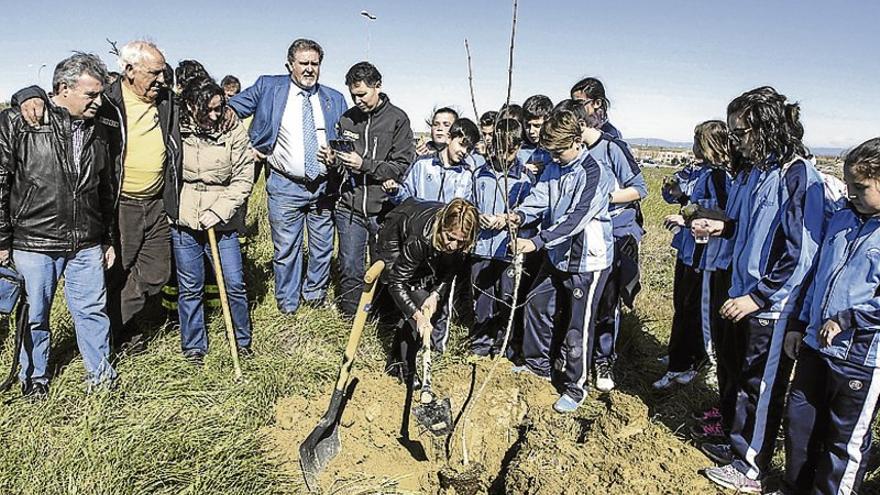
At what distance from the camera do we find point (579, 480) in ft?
10.1

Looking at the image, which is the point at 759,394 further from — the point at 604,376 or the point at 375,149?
the point at 375,149

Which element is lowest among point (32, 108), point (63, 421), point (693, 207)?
point (63, 421)

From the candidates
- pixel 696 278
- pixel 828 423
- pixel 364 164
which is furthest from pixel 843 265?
pixel 364 164

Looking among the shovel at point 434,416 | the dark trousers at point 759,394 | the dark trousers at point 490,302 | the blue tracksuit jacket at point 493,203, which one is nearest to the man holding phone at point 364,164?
the blue tracksuit jacket at point 493,203

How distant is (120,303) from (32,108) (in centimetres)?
153

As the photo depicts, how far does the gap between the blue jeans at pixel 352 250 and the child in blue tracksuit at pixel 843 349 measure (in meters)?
3.00

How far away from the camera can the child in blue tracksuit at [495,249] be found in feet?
13.3

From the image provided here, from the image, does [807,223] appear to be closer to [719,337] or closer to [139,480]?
[719,337]

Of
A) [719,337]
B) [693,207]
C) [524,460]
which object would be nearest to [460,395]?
[524,460]

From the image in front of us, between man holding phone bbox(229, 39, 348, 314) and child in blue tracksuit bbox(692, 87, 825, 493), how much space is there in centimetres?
284

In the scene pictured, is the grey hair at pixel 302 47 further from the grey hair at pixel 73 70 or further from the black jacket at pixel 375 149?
the grey hair at pixel 73 70

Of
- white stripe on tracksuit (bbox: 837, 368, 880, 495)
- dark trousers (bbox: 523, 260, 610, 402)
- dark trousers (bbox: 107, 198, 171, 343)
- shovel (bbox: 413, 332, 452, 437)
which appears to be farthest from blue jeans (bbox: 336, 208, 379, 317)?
white stripe on tracksuit (bbox: 837, 368, 880, 495)

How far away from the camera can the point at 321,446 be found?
327cm

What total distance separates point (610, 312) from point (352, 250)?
2.01 metres
